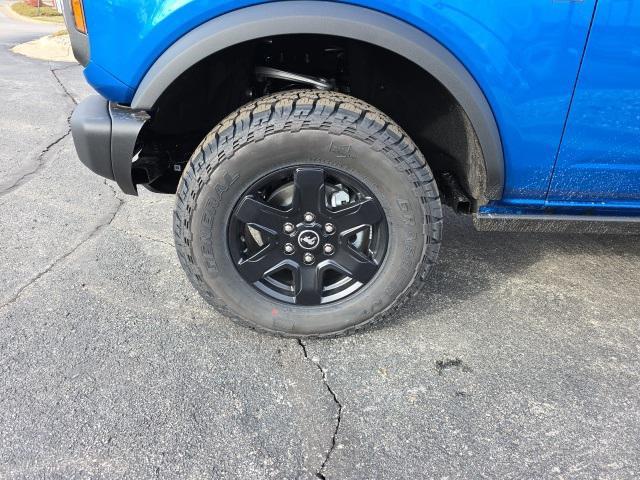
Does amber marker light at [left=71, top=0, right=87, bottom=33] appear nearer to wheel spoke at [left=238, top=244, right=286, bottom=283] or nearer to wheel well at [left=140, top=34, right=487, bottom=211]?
wheel well at [left=140, top=34, right=487, bottom=211]

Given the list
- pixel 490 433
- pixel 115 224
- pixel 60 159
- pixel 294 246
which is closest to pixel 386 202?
pixel 294 246

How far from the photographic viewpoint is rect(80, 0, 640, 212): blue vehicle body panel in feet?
6.03

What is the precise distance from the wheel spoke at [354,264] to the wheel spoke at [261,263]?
25 centimetres

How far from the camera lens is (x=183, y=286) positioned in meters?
2.74

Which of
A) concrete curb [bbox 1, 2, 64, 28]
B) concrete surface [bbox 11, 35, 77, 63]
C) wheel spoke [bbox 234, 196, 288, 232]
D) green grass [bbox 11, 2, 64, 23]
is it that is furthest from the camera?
Result: green grass [bbox 11, 2, 64, 23]

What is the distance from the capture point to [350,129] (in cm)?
204

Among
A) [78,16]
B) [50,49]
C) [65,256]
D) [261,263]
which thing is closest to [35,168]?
[65,256]

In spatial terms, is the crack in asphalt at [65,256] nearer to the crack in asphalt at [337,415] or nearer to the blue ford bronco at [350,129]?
the blue ford bronco at [350,129]

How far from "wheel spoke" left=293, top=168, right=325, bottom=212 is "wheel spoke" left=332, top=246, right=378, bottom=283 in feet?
0.76

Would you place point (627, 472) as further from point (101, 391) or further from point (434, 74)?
point (101, 391)

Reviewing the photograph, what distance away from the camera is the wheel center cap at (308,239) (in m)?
2.21

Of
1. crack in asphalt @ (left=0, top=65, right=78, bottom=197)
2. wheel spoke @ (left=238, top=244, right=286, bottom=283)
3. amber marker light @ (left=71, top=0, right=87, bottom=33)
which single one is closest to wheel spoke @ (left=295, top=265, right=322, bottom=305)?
wheel spoke @ (left=238, top=244, right=286, bottom=283)

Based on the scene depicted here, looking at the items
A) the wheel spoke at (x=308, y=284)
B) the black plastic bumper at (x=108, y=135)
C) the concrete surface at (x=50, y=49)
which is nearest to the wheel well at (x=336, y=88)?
the black plastic bumper at (x=108, y=135)

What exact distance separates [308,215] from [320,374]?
2.20ft
